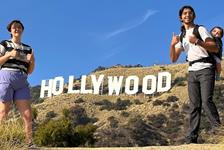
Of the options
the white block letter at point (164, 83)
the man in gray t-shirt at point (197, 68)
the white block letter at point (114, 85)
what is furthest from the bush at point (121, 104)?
the man in gray t-shirt at point (197, 68)

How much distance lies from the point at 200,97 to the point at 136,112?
49.6 meters

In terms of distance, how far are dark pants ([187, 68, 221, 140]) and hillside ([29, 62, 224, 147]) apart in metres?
26.2

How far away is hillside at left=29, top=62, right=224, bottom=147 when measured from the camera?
136 ft

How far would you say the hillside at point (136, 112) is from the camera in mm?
41375

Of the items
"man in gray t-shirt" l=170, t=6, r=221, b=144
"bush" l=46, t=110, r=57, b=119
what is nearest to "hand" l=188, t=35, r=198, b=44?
"man in gray t-shirt" l=170, t=6, r=221, b=144

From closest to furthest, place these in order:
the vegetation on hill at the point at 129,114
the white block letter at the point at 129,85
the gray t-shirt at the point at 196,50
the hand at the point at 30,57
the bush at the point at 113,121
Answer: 1. the hand at the point at 30,57
2. the gray t-shirt at the point at 196,50
3. the vegetation on hill at the point at 129,114
4. the bush at the point at 113,121
5. the white block letter at the point at 129,85

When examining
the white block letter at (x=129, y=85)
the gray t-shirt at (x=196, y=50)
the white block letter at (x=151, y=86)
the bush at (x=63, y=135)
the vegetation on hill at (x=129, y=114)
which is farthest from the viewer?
the white block letter at (x=129, y=85)

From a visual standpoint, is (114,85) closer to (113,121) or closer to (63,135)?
(113,121)

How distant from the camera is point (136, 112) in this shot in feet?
188

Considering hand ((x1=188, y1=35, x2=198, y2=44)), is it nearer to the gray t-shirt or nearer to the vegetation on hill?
the gray t-shirt

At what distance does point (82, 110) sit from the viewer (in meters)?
61.0

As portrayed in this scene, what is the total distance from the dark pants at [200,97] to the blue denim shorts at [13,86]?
217 cm

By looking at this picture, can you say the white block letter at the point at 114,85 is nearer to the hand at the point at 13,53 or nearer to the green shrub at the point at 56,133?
the green shrub at the point at 56,133

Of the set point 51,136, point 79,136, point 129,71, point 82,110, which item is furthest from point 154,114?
point 129,71
